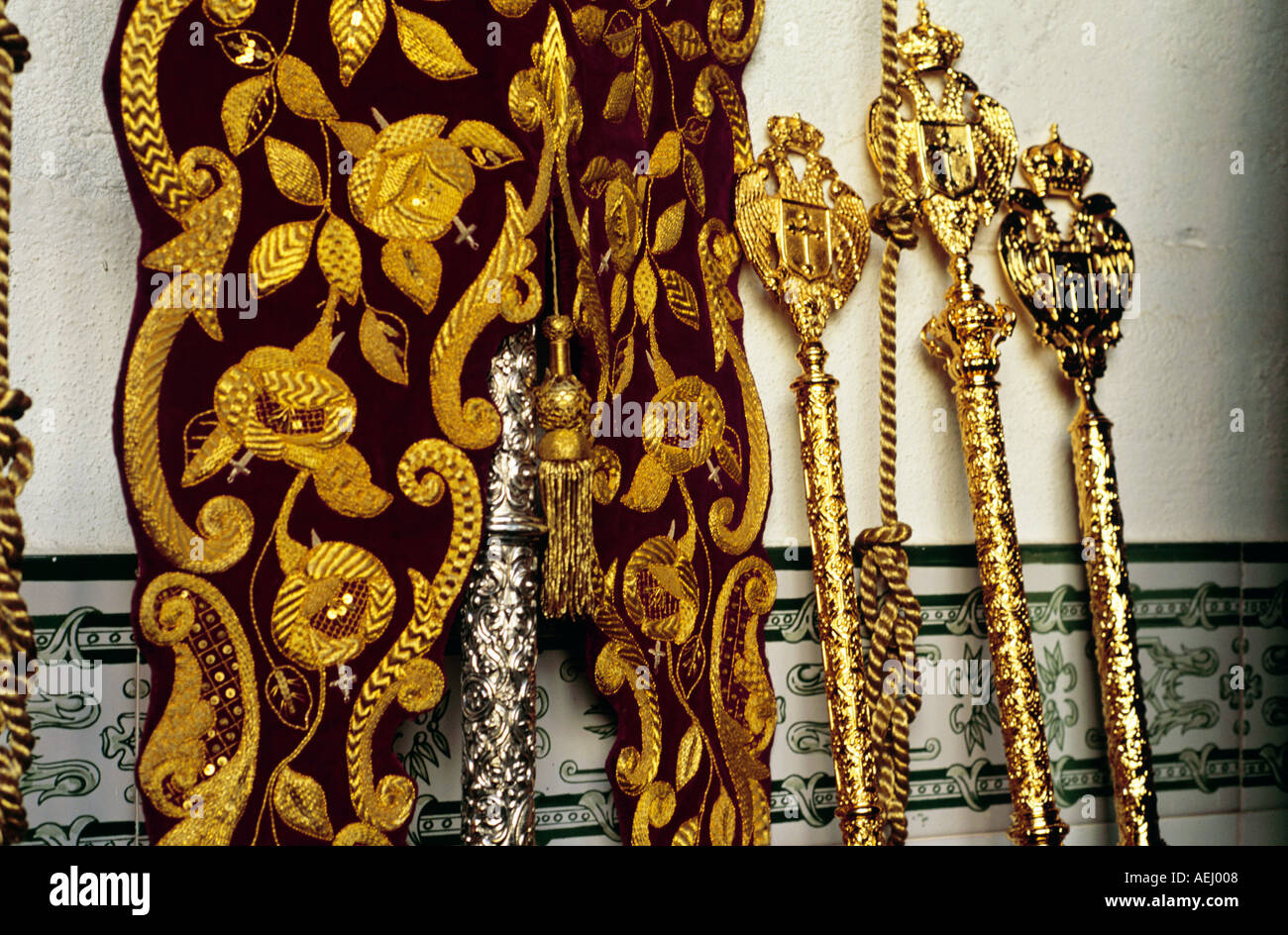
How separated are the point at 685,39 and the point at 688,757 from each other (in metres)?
0.56

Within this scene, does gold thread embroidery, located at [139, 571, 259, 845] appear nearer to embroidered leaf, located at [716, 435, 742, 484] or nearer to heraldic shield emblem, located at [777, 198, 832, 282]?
embroidered leaf, located at [716, 435, 742, 484]

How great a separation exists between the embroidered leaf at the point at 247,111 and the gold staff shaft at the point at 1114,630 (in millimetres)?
723

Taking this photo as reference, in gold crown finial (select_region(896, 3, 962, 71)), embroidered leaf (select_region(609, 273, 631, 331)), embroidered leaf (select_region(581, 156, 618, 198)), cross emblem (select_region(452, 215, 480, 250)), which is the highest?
gold crown finial (select_region(896, 3, 962, 71))

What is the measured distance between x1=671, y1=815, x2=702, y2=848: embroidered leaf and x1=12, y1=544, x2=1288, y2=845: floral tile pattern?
0.28 ft

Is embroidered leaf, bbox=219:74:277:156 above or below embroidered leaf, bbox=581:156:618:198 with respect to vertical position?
above

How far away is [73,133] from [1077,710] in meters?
0.95

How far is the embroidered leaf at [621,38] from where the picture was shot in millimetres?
853

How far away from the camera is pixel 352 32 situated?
2.47 feet

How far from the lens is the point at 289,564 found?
72cm

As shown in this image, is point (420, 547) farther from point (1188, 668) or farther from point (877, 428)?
point (1188, 668)

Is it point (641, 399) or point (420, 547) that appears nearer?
point (420, 547)

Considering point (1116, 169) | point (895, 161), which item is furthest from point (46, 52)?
point (1116, 169)

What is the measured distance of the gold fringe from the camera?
0.77 m

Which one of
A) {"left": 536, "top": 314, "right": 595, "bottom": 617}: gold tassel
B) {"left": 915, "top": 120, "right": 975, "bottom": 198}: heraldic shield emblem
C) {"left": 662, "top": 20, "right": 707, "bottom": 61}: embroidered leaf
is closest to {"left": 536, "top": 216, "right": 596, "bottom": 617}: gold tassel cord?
{"left": 536, "top": 314, "right": 595, "bottom": 617}: gold tassel
